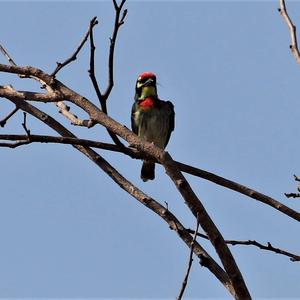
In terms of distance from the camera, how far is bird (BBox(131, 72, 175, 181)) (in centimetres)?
721

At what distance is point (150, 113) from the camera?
23.7 ft

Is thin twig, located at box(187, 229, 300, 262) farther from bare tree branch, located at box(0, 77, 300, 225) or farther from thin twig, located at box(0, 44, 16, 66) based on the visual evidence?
thin twig, located at box(0, 44, 16, 66)

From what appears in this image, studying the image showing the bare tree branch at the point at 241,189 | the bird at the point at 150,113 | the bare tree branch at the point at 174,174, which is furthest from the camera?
the bird at the point at 150,113

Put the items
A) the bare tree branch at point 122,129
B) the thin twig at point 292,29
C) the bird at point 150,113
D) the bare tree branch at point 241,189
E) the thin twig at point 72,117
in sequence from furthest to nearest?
the bird at point 150,113, the thin twig at point 72,117, the bare tree branch at point 122,129, the bare tree branch at point 241,189, the thin twig at point 292,29

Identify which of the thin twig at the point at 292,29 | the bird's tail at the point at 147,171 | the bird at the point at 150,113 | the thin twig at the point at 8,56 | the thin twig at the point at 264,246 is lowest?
the thin twig at the point at 264,246

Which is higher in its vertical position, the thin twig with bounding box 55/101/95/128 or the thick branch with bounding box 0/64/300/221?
the thin twig with bounding box 55/101/95/128

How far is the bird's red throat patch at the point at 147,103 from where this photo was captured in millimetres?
7234

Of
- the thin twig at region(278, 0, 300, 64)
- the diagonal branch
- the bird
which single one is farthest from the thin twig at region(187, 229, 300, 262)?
the bird

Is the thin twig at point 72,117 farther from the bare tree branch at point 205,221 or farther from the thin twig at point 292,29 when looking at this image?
the thin twig at point 292,29

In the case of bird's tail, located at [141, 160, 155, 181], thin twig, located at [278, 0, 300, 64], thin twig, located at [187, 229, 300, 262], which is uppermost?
bird's tail, located at [141, 160, 155, 181]

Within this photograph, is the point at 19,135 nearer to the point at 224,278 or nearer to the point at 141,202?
the point at 141,202

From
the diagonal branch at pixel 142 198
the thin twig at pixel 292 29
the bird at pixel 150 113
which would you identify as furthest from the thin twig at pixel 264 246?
the bird at pixel 150 113

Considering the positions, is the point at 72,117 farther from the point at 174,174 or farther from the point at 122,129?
the point at 174,174

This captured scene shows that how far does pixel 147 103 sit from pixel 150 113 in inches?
4.5
